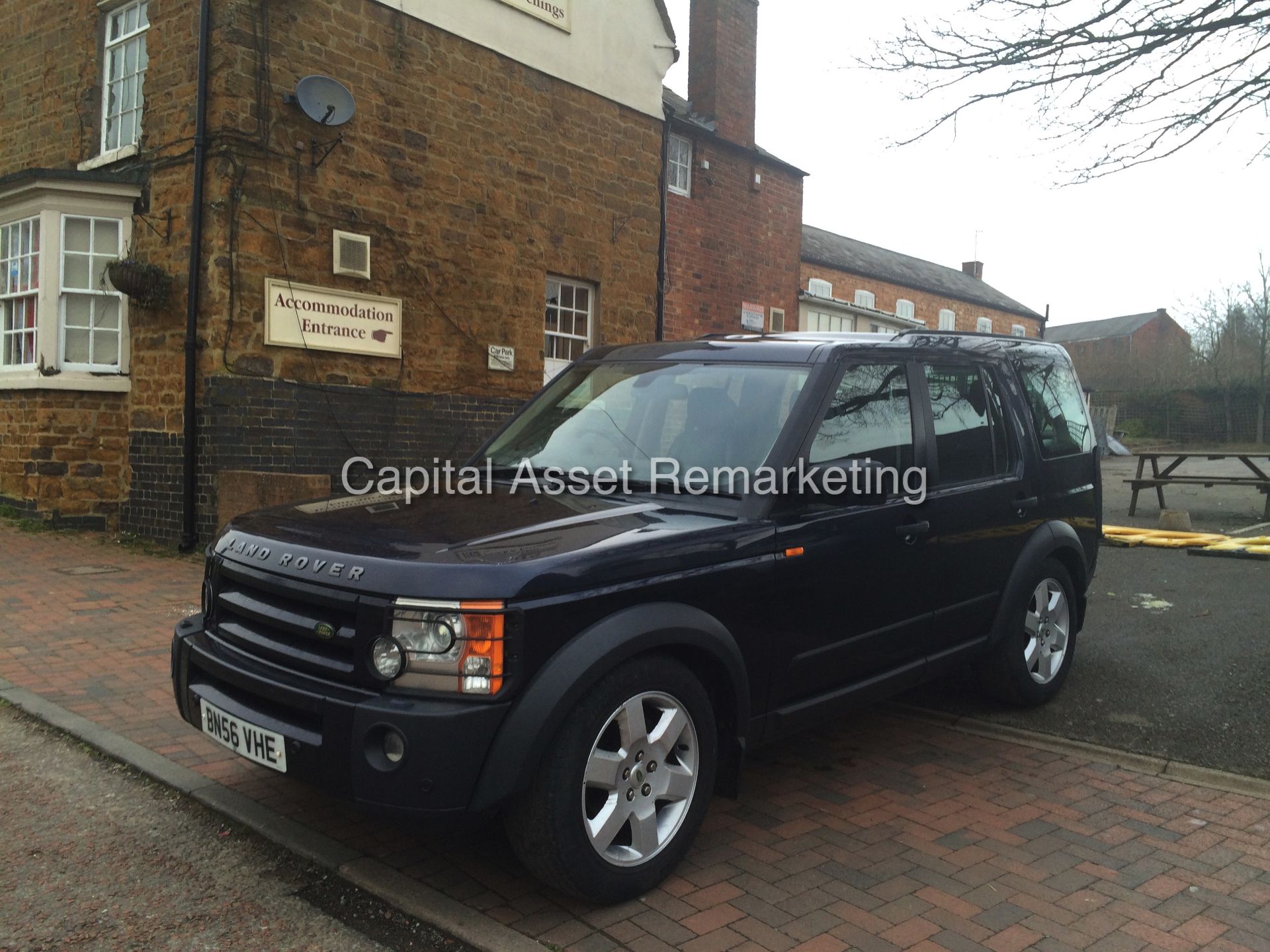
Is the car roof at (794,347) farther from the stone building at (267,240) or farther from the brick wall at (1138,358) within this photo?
the brick wall at (1138,358)

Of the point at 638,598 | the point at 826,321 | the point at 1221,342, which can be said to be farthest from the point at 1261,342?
the point at 638,598

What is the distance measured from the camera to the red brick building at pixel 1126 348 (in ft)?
140

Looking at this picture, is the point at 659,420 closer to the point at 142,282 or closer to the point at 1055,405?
the point at 1055,405

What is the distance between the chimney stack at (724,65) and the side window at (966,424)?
1396 cm

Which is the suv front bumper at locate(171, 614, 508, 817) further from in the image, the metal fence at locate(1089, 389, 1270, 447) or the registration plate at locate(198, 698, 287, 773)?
the metal fence at locate(1089, 389, 1270, 447)

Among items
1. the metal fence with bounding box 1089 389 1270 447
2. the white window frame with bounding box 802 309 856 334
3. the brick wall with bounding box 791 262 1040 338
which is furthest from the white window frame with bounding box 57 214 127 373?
the metal fence with bounding box 1089 389 1270 447

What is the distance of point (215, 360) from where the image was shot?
9.81 m

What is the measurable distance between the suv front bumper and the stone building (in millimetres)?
6001

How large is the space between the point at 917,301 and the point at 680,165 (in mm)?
20307

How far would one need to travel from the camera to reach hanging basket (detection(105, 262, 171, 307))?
9.89m

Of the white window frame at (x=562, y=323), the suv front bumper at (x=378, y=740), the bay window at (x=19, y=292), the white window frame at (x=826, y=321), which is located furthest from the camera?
the white window frame at (x=826, y=321)

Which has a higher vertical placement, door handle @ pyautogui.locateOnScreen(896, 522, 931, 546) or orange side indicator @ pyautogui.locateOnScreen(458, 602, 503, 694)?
door handle @ pyautogui.locateOnScreen(896, 522, 931, 546)

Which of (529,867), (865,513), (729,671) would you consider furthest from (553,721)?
(865,513)

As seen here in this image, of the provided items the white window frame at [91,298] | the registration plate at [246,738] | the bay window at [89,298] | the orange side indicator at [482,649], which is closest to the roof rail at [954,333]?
the orange side indicator at [482,649]
